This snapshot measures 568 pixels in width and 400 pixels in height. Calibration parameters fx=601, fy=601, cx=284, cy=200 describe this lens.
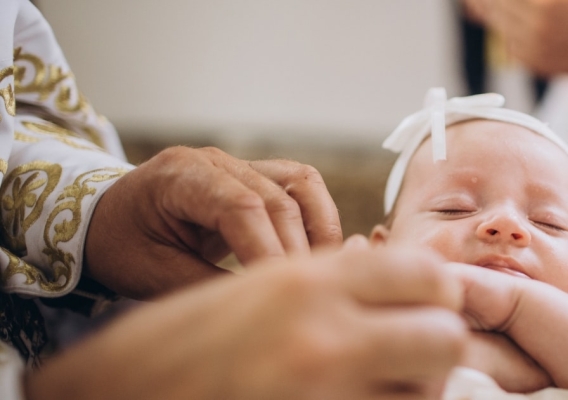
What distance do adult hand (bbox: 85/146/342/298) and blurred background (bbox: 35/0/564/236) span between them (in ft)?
6.49

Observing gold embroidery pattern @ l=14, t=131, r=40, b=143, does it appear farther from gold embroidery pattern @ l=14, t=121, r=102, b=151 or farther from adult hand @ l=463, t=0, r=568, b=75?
adult hand @ l=463, t=0, r=568, b=75

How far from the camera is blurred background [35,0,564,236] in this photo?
276cm

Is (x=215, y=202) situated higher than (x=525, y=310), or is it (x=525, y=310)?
(x=215, y=202)

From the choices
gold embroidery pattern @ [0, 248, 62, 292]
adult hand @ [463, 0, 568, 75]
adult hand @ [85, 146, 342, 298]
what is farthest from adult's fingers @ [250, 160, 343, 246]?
adult hand @ [463, 0, 568, 75]

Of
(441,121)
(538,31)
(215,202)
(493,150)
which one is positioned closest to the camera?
(215,202)

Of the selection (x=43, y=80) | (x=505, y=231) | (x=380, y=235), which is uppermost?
(x=43, y=80)

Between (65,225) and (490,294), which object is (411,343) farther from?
(65,225)

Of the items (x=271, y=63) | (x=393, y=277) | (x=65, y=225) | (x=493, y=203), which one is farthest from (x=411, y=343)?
(x=271, y=63)

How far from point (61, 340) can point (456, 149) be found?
685 mm

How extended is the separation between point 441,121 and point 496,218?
0.29 metres

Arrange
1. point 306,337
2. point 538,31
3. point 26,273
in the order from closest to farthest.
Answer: point 306,337 → point 26,273 → point 538,31

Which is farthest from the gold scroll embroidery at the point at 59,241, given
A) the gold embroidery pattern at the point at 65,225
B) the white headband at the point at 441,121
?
the white headband at the point at 441,121

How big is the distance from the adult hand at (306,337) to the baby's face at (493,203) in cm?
47

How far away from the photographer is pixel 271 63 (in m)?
2.87
